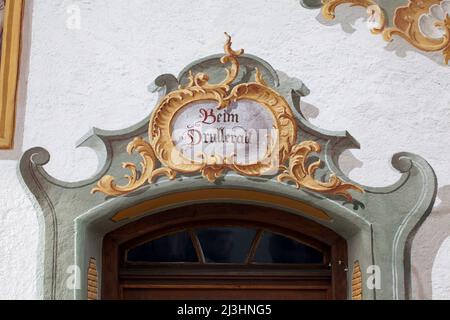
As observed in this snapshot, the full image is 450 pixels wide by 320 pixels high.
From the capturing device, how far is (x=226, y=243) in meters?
7.45

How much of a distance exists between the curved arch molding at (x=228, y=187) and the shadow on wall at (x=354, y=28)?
46 cm

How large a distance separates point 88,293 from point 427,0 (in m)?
2.59

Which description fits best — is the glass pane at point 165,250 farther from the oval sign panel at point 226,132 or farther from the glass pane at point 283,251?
the oval sign panel at point 226,132

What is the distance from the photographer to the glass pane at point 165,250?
743 cm

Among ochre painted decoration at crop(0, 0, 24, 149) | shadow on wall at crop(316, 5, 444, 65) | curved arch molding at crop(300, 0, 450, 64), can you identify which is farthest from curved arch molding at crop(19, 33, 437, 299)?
curved arch molding at crop(300, 0, 450, 64)

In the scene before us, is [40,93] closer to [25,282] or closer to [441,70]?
[25,282]

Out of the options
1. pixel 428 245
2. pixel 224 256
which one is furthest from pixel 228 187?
pixel 428 245

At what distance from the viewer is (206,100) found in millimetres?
7180

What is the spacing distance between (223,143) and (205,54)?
544mm

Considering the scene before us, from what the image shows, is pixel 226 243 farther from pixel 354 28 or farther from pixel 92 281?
pixel 354 28

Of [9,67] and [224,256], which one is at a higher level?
[9,67]

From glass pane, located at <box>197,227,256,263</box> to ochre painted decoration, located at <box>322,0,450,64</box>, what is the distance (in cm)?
137

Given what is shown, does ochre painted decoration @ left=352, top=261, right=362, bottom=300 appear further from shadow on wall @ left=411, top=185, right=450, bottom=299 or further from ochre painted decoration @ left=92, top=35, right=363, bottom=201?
ochre painted decoration @ left=92, top=35, right=363, bottom=201
